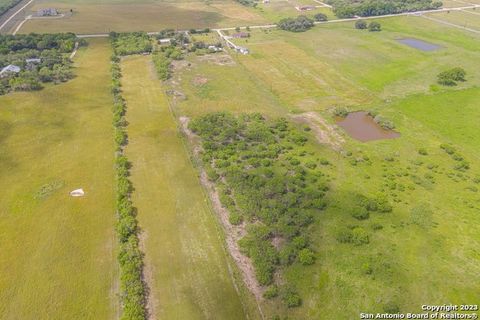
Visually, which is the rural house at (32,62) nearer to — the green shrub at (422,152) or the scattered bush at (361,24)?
the green shrub at (422,152)

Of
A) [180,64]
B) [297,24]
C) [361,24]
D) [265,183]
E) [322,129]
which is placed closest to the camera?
[265,183]

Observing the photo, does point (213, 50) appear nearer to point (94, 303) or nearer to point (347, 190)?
point (347, 190)

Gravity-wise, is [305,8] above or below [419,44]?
above

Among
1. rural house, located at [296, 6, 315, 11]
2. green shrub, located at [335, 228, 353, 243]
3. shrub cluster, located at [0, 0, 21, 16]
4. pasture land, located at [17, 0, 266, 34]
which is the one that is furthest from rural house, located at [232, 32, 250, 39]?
shrub cluster, located at [0, 0, 21, 16]

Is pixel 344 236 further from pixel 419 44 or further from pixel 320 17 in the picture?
pixel 320 17

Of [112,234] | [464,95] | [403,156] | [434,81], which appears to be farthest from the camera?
[434,81]

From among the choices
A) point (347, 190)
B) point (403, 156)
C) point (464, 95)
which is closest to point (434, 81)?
point (464, 95)

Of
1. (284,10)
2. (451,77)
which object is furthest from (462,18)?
(451,77)
